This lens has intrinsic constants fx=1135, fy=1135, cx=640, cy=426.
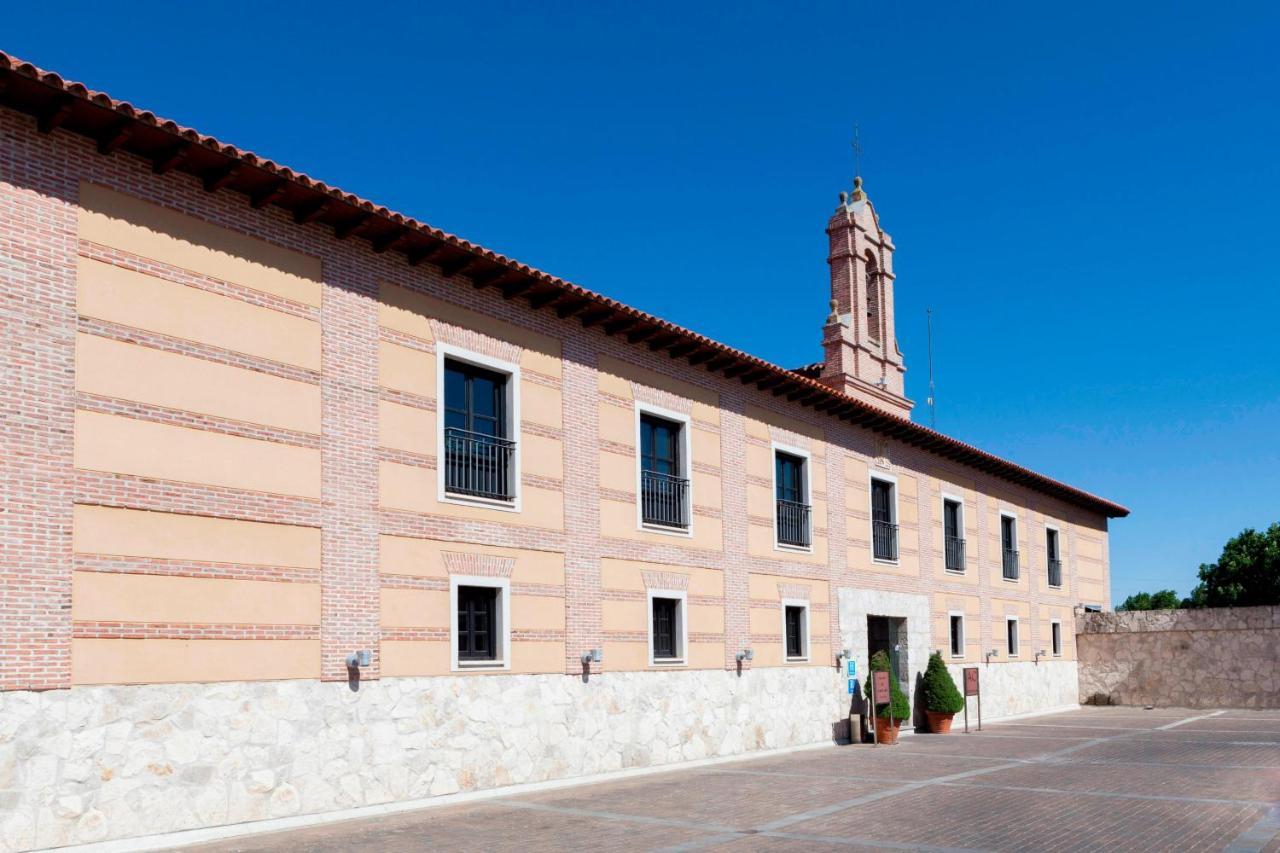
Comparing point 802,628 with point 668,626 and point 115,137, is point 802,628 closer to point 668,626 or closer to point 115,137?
point 668,626

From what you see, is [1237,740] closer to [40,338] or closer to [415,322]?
[415,322]

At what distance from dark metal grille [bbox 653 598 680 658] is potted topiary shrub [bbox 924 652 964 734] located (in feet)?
26.5

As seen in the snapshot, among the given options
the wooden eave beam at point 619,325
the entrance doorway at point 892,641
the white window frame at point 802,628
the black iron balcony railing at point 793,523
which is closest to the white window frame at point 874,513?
the entrance doorway at point 892,641

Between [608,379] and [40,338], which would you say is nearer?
[40,338]

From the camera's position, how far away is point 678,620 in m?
17.7

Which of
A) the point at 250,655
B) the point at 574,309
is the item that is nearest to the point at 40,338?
the point at 250,655

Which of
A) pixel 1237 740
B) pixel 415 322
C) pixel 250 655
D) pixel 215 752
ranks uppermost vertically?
pixel 415 322

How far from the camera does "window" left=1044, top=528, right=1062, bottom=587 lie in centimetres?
3288

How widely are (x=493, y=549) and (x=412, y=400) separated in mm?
2227

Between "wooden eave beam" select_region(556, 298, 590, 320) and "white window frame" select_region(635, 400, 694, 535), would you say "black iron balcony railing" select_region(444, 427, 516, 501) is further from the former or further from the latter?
"white window frame" select_region(635, 400, 694, 535)

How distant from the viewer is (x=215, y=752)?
1094 centimetres

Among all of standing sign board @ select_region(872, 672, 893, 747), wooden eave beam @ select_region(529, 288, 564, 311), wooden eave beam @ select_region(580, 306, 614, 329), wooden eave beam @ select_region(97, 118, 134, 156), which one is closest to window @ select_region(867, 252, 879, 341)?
standing sign board @ select_region(872, 672, 893, 747)

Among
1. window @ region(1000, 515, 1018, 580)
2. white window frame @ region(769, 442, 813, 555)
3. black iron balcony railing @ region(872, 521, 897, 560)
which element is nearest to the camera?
white window frame @ region(769, 442, 813, 555)

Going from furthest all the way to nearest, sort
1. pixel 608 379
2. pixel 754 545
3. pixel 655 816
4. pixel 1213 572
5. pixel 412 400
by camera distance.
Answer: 1. pixel 1213 572
2. pixel 754 545
3. pixel 608 379
4. pixel 412 400
5. pixel 655 816
